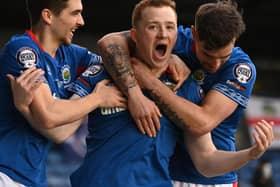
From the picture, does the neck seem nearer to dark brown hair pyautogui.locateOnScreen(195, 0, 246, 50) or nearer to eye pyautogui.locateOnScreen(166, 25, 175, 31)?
eye pyautogui.locateOnScreen(166, 25, 175, 31)

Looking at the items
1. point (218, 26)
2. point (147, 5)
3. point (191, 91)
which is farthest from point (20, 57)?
point (218, 26)

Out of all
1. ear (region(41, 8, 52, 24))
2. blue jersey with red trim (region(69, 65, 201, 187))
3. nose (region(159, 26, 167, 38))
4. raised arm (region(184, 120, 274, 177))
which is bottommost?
raised arm (region(184, 120, 274, 177))

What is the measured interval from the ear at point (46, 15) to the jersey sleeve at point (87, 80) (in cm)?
37

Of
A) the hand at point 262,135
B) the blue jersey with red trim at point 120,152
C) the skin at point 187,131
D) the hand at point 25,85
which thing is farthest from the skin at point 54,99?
the hand at point 262,135

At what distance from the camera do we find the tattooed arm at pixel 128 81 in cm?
447

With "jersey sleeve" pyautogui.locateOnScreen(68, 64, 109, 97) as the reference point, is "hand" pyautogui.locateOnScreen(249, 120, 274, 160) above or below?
below

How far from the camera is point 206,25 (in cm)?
466

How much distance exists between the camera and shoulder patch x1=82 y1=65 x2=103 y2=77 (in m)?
4.65

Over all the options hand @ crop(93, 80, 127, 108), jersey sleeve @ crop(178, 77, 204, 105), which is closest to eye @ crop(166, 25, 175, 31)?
jersey sleeve @ crop(178, 77, 204, 105)

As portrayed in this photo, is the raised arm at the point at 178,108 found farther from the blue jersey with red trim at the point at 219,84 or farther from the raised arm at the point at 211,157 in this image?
the blue jersey with red trim at the point at 219,84

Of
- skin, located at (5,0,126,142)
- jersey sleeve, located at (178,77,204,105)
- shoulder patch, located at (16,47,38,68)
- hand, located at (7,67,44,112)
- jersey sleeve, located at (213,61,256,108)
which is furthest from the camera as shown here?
jersey sleeve, located at (213,61,256,108)

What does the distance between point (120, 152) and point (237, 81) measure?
2.93ft

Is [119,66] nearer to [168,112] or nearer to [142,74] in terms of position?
[142,74]

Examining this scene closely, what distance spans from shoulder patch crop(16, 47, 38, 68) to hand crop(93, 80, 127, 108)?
38 centimetres
